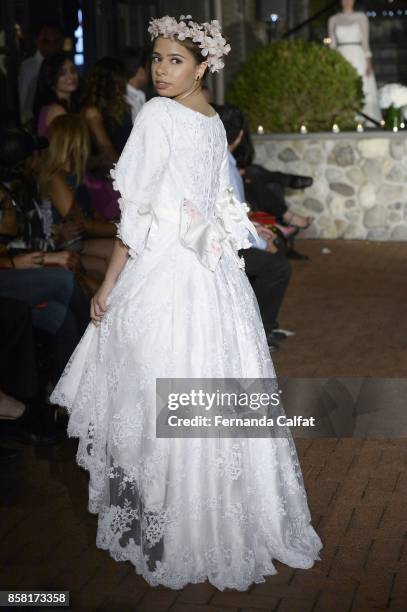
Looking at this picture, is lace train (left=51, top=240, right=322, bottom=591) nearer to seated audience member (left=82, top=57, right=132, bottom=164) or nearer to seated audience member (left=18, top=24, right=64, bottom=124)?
A: seated audience member (left=82, top=57, right=132, bottom=164)

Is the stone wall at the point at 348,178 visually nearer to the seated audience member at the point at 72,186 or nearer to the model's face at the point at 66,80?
the model's face at the point at 66,80

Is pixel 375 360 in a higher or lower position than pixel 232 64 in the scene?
lower

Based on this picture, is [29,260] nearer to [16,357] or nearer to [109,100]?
[16,357]

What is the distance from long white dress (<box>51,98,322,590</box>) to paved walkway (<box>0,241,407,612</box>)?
102mm

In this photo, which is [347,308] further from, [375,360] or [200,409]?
[200,409]

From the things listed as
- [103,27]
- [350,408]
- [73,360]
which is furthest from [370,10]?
[73,360]

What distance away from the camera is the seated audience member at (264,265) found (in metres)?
7.37

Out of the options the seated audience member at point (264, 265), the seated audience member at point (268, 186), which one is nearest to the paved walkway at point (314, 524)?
the seated audience member at point (264, 265)

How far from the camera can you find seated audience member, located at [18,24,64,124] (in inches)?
401

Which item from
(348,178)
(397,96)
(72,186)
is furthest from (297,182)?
(72,186)

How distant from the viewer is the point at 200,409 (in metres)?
4.19

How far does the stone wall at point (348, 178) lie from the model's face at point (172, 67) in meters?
7.57

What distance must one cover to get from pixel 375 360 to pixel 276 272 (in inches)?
34.8

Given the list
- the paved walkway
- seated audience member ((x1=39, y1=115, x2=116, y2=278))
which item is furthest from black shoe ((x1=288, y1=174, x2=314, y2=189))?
the paved walkway
